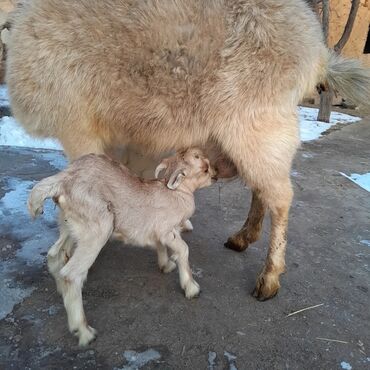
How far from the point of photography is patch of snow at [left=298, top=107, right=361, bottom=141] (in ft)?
27.1

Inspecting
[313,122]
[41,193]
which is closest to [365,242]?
[41,193]

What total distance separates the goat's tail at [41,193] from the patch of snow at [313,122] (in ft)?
19.9

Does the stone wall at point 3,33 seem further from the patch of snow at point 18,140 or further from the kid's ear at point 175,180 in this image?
the kid's ear at point 175,180

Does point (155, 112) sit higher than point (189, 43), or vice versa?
point (189, 43)

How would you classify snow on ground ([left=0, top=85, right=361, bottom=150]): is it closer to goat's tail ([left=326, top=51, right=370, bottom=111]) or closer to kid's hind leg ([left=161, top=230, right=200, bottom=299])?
kid's hind leg ([left=161, top=230, right=200, bottom=299])

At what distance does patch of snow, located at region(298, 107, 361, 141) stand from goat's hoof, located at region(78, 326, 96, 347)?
6.12 metres

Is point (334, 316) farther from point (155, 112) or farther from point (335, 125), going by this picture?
point (335, 125)

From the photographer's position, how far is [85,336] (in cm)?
236

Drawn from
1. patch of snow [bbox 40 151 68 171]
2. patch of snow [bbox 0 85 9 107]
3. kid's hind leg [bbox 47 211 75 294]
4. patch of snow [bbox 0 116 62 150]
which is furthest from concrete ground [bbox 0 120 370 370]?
patch of snow [bbox 0 85 9 107]

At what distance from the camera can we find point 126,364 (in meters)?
2.23

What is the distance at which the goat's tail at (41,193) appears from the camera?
2273mm

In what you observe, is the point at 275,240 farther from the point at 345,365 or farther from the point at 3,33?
the point at 3,33

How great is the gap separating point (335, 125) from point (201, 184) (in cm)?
729

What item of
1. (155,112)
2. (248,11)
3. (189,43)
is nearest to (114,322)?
(155,112)
